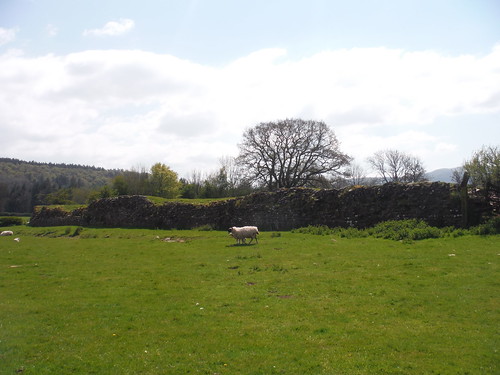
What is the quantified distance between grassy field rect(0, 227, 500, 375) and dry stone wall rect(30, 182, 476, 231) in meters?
5.89

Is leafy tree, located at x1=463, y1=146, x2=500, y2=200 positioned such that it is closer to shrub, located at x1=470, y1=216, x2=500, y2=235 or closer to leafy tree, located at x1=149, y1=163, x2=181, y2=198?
shrub, located at x1=470, y1=216, x2=500, y2=235

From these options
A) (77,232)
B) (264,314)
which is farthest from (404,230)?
(77,232)

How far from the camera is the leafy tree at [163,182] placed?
7400 cm

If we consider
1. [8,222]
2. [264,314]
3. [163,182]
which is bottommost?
[264,314]

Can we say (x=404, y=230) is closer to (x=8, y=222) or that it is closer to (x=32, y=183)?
(x=8, y=222)

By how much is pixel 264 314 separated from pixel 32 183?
6104 inches

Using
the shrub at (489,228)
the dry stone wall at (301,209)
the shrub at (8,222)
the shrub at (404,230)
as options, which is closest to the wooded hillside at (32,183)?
the shrub at (8,222)

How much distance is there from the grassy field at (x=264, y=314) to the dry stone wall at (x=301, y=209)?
19.3 feet

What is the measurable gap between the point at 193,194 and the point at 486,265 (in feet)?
214

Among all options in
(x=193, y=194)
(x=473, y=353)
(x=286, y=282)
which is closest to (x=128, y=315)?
(x=286, y=282)

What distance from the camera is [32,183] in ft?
465

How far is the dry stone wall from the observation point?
22703 mm

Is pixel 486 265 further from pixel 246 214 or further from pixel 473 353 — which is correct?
pixel 246 214

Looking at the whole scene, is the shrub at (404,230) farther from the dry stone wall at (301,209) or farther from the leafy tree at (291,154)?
the leafy tree at (291,154)
